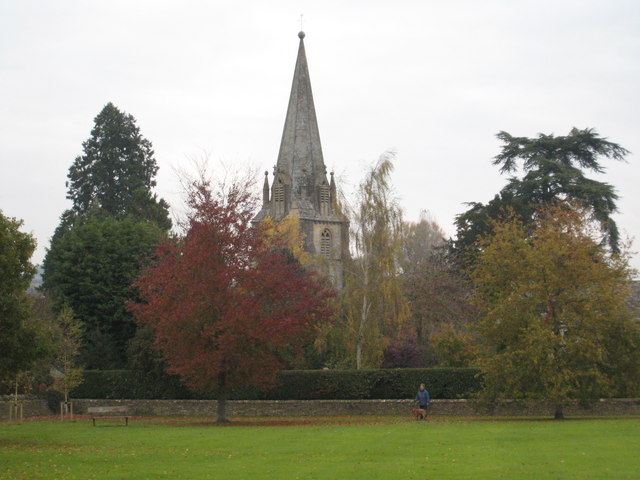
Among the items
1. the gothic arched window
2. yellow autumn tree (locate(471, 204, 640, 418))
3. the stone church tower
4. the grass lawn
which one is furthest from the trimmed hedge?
the stone church tower

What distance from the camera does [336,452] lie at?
1969 cm

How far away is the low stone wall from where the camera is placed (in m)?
36.0

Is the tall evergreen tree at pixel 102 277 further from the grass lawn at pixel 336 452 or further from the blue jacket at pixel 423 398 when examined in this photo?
the grass lawn at pixel 336 452

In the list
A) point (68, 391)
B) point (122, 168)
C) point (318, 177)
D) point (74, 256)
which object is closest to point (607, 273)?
point (68, 391)

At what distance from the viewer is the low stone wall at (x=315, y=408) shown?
36000 mm

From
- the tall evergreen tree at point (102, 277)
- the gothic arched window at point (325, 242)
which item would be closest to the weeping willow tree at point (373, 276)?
the tall evergreen tree at point (102, 277)

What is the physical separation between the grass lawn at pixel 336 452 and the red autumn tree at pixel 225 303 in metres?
4.43

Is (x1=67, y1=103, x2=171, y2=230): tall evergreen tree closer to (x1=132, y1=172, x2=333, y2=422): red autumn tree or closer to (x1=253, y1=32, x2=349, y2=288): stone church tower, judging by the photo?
(x1=253, y1=32, x2=349, y2=288): stone church tower

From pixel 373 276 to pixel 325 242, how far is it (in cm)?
4108

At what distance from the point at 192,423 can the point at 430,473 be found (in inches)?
809

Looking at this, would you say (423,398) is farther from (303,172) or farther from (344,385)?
(303,172)

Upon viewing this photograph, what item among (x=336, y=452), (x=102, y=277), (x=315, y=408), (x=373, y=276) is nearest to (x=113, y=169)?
(x=102, y=277)

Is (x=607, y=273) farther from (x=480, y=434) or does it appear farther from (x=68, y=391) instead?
(x=68, y=391)

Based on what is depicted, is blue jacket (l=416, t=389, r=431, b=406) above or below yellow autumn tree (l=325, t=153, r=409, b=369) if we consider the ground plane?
below
